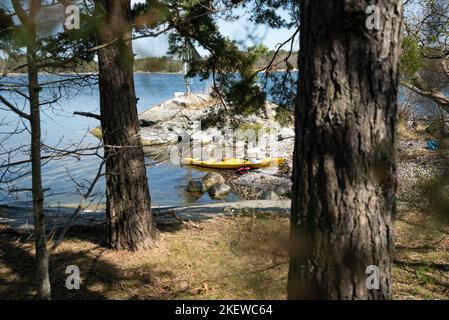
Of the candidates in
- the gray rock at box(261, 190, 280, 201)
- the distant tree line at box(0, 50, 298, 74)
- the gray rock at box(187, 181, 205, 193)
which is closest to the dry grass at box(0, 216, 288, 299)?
the distant tree line at box(0, 50, 298, 74)

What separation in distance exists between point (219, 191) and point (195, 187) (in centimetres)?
97

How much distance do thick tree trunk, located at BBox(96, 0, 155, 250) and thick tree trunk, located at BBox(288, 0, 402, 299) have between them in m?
2.57

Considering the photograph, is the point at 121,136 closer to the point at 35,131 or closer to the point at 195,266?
the point at 195,266

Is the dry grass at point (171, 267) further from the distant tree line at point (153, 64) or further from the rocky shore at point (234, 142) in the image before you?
the rocky shore at point (234, 142)

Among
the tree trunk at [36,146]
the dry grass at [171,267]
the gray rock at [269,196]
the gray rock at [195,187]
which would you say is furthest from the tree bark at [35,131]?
the gray rock at [195,187]

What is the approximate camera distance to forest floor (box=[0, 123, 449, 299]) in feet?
12.5

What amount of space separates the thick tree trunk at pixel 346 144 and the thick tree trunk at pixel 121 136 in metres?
2.57

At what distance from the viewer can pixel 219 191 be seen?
1334 centimetres

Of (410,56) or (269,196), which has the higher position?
(410,56)

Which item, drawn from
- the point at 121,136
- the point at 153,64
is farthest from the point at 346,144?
the point at 121,136

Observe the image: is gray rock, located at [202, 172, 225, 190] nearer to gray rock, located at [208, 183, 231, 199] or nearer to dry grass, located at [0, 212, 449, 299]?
gray rock, located at [208, 183, 231, 199]
